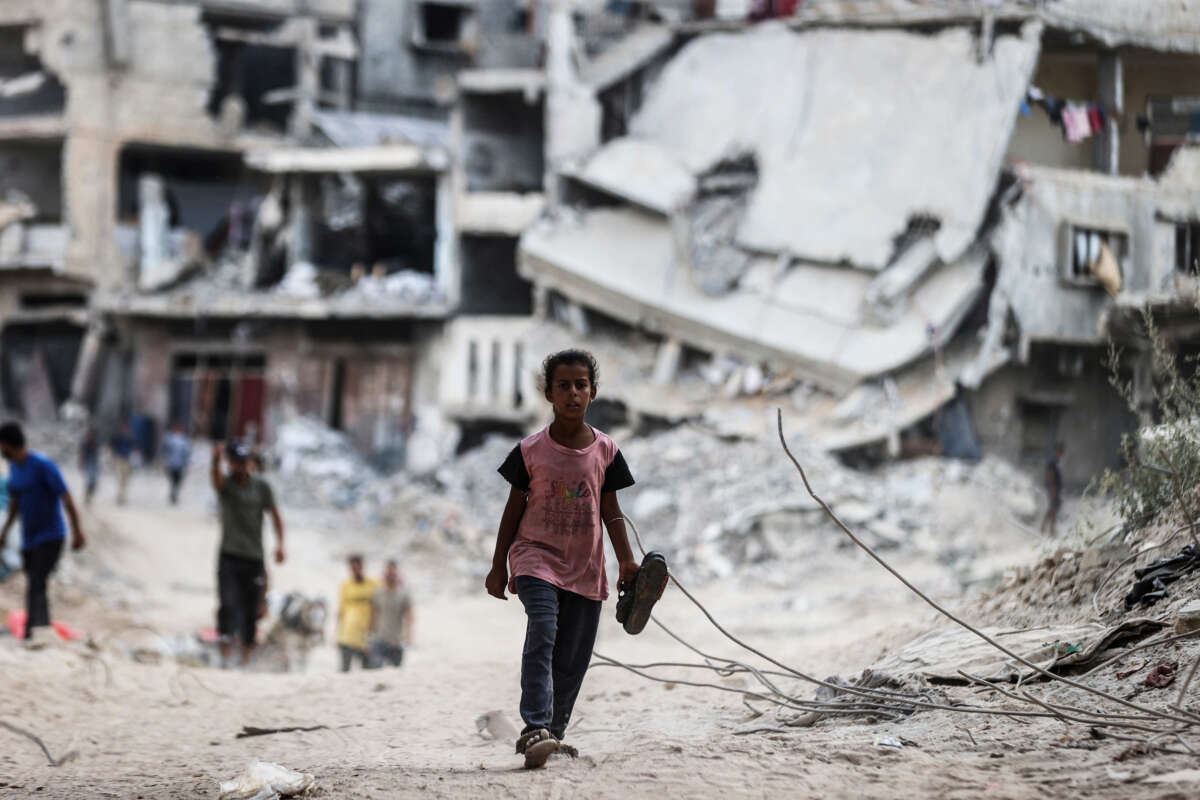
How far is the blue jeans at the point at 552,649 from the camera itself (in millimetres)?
4277

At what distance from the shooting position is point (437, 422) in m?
24.7

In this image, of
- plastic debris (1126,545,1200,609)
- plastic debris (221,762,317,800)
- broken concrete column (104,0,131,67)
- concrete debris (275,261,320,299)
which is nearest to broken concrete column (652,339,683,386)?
concrete debris (275,261,320,299)

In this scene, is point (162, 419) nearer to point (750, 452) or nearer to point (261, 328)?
point (261, 328)

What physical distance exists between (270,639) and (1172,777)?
23.8 ft

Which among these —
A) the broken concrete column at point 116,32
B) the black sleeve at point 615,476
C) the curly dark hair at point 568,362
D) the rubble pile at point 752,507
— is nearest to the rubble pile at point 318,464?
the rubble pile at point 752,507

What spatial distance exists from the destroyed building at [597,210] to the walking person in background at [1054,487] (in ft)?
0.85

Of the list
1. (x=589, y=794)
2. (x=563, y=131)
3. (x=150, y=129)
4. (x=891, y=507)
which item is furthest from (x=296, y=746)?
(x=150, y=129)

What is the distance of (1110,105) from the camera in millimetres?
11539

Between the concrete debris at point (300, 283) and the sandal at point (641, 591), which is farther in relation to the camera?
the concrete debris at point (300, 283)

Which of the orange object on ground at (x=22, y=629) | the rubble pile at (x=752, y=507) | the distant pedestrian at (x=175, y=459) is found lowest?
the distant pedestrian at (x=175, y=459)

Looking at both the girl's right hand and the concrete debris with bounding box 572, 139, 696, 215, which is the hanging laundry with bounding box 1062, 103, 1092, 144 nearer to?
the concrete debris with bounding box 572, 139, 696, 215

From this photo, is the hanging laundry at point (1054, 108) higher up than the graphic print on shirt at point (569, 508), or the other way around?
the hanging laundry at point (1054, 108)

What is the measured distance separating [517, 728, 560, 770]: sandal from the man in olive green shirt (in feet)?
14.8

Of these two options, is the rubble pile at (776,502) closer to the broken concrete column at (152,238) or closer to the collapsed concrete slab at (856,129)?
the collapsed concrete slab at (856,129)
